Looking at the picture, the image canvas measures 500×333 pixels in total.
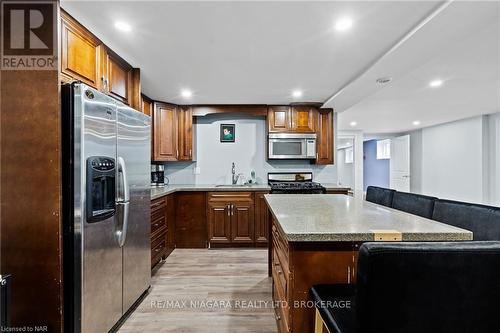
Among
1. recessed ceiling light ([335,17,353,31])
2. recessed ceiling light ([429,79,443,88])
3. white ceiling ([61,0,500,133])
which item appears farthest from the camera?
recessed ceiling light ([429,79,443,88])

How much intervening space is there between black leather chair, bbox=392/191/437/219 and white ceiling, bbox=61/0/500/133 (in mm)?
1187

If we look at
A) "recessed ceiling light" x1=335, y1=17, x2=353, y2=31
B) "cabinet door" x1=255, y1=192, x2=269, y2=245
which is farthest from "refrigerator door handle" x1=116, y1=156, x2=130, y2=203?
"cabinet door" x1=255, y1=192, x2=269, y2=245

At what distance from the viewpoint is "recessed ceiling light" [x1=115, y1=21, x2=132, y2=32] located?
1.82 meters

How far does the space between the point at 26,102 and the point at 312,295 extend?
6.19ft

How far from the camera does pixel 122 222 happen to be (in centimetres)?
193

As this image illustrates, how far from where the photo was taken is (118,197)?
1.90 m

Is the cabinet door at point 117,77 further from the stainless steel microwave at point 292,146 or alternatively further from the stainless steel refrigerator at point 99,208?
the stainless steel microwave at point 292,146

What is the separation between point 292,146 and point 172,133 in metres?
1.88

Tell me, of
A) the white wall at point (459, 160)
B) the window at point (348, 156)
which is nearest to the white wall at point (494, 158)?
the white wall at point (459, 160)

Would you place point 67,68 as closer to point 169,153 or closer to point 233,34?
point 233,34

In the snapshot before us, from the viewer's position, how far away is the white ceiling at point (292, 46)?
166cm

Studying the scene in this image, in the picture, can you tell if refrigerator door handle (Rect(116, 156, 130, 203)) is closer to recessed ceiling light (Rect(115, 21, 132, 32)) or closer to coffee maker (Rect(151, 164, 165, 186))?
recessed ceiling light (Rect(115, 21, 132, 32))

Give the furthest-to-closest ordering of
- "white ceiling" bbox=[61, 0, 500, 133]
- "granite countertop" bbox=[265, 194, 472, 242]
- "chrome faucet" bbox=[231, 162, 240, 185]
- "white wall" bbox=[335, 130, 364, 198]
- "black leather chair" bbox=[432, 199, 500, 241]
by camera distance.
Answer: "white wall" bbox=[335, 130, 364, 198], "chrome faucet" bbox=[231, 162, 240, 185], "white ceiling" bbox=[61, 0, 500, 133], "black leather chair" bbox=[432, 199, 500, 241], "granite countertop" bbox=[265, 194, 472, 242]

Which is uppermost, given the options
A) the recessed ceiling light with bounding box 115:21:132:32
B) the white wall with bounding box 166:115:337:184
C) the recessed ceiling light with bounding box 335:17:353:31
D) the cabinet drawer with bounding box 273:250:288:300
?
the recessed ceiling light with bounding box 115:21:132:32
